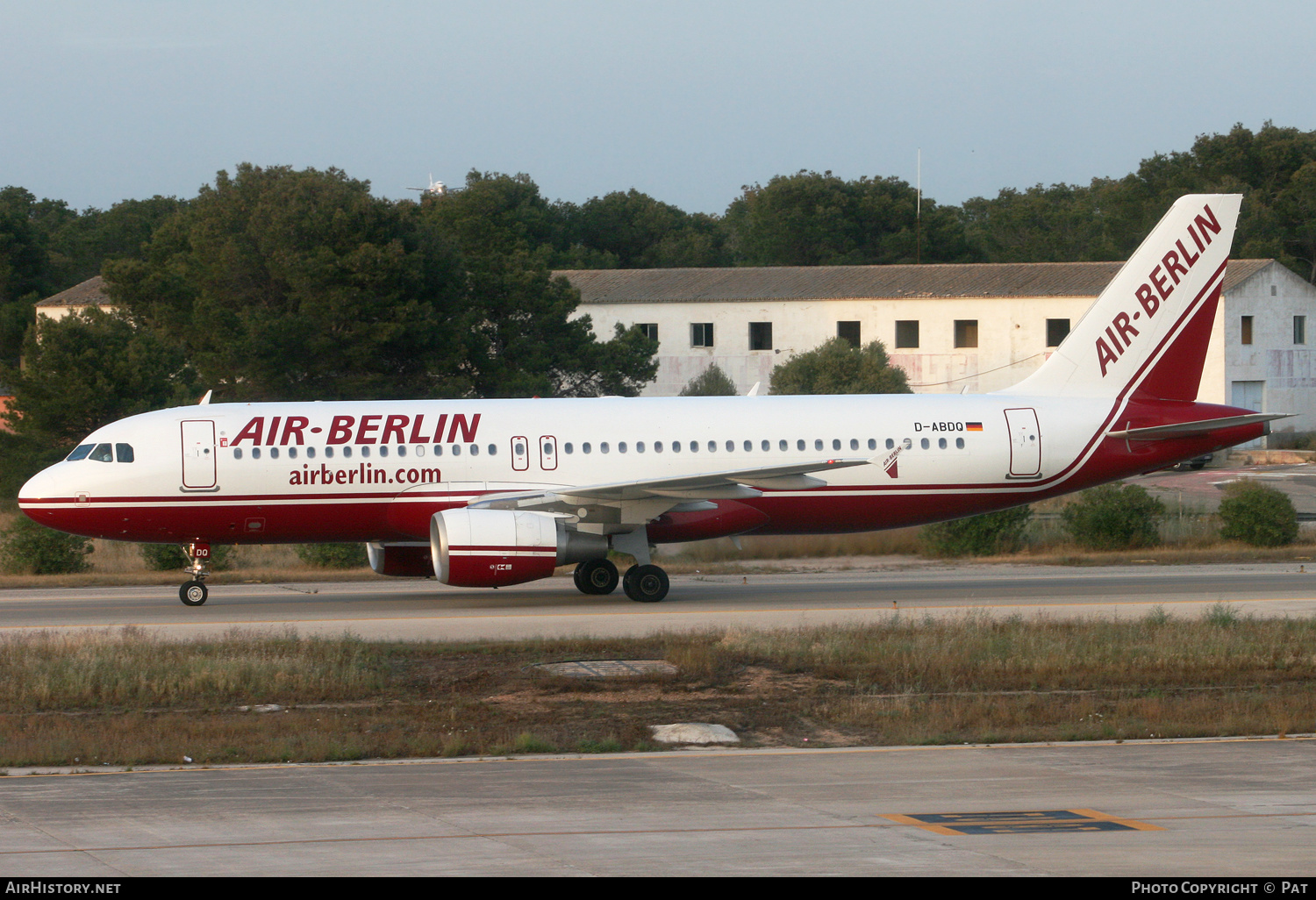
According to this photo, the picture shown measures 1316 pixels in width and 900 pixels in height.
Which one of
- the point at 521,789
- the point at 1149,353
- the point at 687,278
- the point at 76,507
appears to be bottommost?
the point at 521,789

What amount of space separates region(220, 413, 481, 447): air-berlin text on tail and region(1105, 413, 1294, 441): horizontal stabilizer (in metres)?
12.2

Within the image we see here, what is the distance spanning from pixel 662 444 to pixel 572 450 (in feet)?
5.39

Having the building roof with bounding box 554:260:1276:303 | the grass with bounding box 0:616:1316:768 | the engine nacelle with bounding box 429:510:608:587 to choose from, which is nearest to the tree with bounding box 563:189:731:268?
the building roof with bounding box 554:260:1276:303

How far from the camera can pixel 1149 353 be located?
28.2 m

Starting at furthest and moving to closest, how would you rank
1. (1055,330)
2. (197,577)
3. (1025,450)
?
(1055,330) → (1025,450) → (197,577)

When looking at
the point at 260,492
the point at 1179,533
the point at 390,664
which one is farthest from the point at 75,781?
the point at 1179,533

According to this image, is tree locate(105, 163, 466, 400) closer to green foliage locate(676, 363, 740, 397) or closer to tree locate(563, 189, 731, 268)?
green foliage locate(676, 363, 740, 397)

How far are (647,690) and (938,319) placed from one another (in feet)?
182

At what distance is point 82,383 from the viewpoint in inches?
1871

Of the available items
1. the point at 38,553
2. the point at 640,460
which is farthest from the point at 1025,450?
the point at 38,553

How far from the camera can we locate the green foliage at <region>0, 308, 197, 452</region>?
47688 millimetres

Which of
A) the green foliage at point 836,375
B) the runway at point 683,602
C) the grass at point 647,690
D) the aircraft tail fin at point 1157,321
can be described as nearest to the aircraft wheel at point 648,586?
the runway at point 683,602

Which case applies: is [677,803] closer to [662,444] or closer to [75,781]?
[75,781]

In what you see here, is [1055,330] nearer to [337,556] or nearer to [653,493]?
[337,556]
